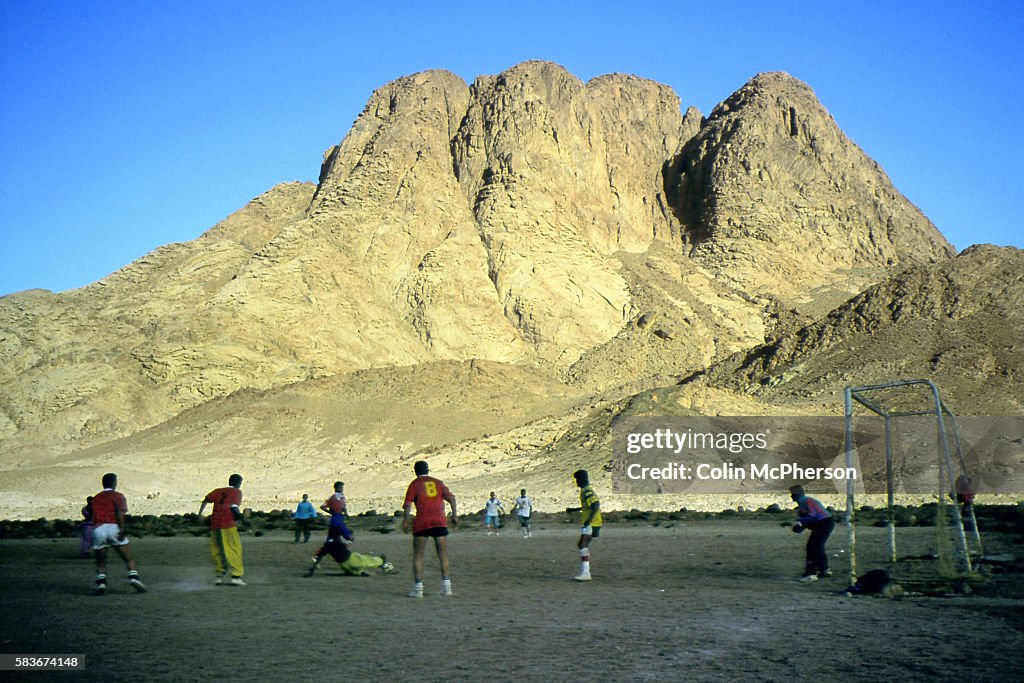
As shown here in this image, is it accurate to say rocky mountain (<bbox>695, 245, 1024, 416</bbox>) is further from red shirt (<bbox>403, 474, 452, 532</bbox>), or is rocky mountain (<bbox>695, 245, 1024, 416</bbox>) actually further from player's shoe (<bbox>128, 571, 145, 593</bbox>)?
player's shoe (<bbox>128, 571, 145, 593</bbox>)

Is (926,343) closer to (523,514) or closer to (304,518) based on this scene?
(523,514)

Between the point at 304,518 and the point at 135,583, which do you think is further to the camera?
the point at 304,518

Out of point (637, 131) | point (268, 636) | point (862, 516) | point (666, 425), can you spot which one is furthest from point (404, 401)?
point (637, 131)

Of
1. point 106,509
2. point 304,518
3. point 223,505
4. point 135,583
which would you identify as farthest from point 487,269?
point 106,509

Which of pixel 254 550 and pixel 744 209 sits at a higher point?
pixel 744 209

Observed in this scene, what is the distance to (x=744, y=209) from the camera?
107625 millimetres

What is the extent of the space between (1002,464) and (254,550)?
32677mm

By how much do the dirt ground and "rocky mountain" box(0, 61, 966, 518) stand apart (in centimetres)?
3829

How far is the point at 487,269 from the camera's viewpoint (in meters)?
86.3

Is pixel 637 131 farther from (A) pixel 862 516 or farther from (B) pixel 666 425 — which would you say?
(A) pixel 862 516
